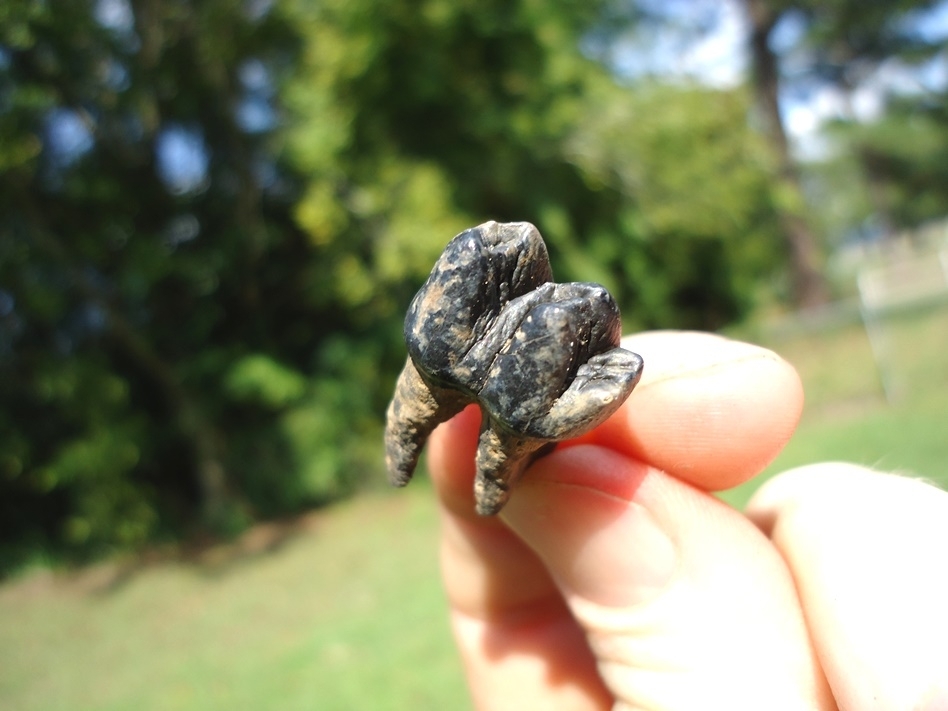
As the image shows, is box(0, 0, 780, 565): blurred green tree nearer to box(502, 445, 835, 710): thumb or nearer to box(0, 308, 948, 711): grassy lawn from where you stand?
box(0, 308, 948, 711): grassy lawn

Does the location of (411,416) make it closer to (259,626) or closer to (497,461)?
(497,461)

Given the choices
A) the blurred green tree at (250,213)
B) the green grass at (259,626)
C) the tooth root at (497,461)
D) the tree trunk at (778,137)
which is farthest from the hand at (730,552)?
the tree trunk at (778,137)

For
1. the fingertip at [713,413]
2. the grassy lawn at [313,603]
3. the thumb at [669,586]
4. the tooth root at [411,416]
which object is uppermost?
the tooth root at [411,416]

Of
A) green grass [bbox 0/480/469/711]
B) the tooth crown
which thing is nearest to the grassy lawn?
green grass [bbox 0/480/469/711]

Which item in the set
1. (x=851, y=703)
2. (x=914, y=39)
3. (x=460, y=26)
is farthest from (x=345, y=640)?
(x=914, y=39)

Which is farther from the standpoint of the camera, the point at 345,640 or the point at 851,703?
the point at 345,640

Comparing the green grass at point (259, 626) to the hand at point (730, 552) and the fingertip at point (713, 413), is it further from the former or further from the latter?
the fingertip at point (713, 413)

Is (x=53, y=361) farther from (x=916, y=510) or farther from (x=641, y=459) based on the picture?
(x=916, y=510)
